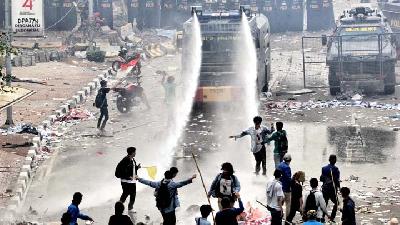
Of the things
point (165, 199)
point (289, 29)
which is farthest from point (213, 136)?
point (289, 29)

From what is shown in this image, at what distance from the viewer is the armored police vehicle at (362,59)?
31016 mm

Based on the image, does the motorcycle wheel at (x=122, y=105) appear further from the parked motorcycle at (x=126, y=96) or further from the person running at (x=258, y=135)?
the person running at (x=258, y=135)

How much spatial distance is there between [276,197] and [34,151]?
8.86 meters

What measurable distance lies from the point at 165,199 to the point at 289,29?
3621 centimetres

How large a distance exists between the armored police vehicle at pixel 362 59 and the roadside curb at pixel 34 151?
7.88 metres

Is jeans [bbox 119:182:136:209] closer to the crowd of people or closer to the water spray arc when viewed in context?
the crowd of people

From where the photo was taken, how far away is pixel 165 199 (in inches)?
656

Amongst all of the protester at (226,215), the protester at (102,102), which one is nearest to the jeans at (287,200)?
the protester at (226,215)

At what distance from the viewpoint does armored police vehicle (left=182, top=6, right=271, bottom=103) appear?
28969 mm

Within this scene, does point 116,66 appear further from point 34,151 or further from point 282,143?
point 282,143

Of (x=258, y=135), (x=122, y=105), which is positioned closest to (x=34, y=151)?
(x=258, y=135)

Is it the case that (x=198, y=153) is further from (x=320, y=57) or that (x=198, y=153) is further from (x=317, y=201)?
(x=320, y=57)

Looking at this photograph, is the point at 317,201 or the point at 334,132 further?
the point at 334,132

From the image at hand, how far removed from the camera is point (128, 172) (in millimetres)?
18328
